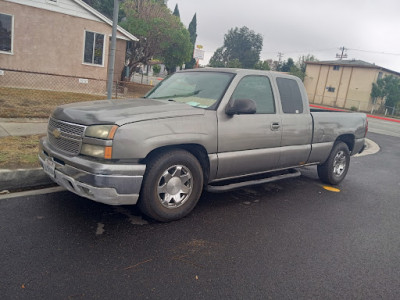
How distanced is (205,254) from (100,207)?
1.61 m

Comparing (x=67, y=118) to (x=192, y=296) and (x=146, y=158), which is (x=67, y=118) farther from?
(x=192, y=296)

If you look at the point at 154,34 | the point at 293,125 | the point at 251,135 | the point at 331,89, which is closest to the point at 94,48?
the point at 154,34

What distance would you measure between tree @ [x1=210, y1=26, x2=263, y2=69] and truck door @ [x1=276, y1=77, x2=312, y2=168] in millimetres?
89371

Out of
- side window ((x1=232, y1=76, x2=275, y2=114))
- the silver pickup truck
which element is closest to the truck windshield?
the silver pickup truck

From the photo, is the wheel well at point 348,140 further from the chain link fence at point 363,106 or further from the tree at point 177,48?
the chain link fence at point 363,106

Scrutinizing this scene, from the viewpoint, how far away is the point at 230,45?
9531cm

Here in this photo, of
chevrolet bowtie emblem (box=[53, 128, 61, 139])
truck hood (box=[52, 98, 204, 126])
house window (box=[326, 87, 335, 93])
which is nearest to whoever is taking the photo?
truck hood (box=[52, 98, 204, 126])

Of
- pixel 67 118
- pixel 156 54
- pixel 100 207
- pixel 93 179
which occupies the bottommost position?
pixel 100 207

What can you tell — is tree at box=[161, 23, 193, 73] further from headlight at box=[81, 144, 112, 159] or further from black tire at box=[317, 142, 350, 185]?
headlight at box=[81, 144, 112, 159]

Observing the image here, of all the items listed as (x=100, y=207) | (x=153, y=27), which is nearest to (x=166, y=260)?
(x=100, y=207)

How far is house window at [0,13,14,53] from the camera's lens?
591 inches

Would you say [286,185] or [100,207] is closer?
[100,207]

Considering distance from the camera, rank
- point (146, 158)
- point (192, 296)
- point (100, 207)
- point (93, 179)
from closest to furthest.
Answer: point (192, 296) < point (93, 179) < point (146, 158) < point (100, 207)

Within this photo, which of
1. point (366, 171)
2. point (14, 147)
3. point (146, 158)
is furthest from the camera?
point (366, 171)
